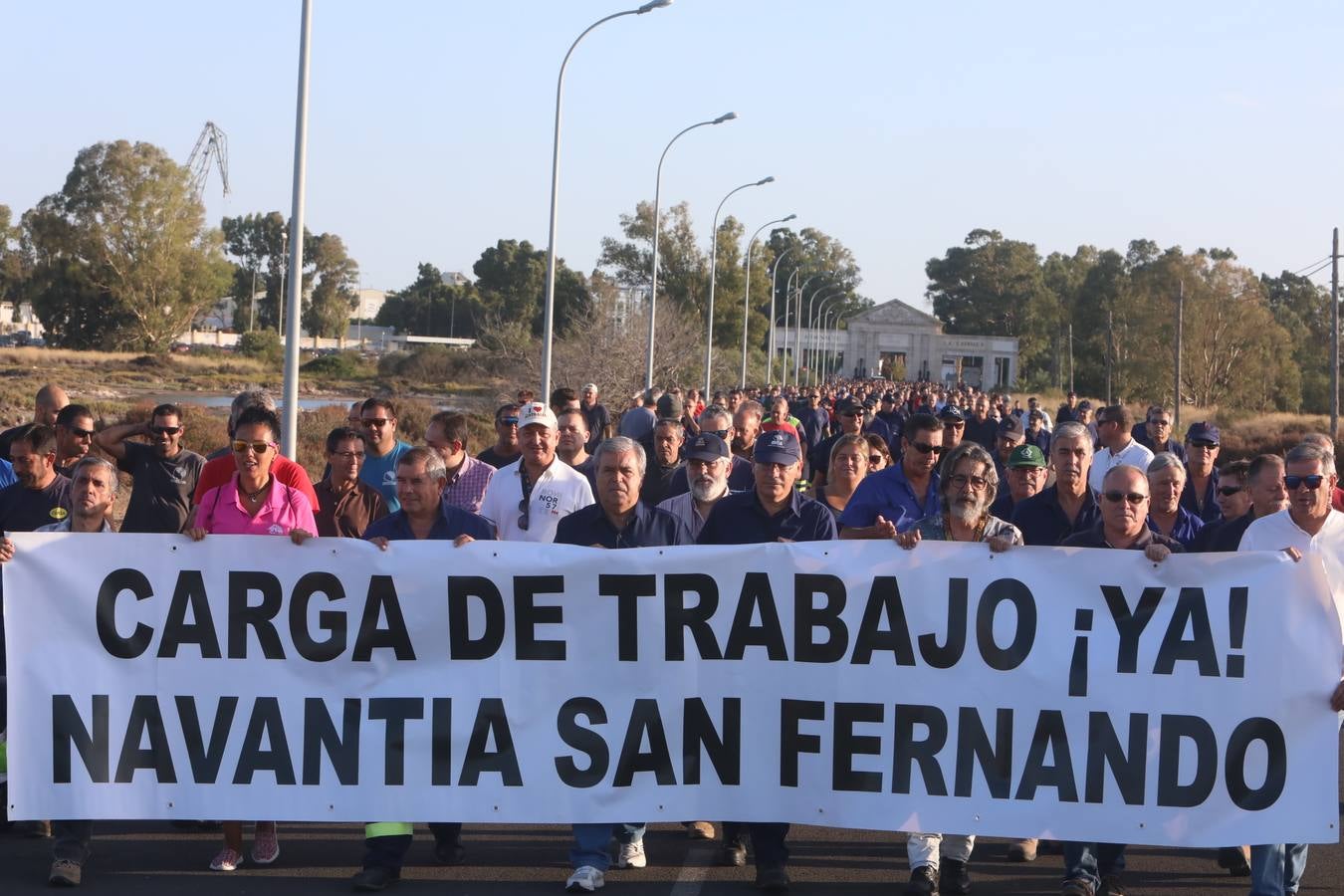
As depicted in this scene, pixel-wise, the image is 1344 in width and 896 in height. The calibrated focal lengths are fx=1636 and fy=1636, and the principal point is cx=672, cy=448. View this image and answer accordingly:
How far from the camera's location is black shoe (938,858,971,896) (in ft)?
21.4

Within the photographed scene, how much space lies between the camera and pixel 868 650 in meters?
6.62

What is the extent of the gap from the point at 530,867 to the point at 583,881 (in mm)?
532

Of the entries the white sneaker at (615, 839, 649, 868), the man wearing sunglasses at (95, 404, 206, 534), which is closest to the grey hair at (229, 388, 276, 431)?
the man wearing sunglasses at (95, 404, 206, 534)

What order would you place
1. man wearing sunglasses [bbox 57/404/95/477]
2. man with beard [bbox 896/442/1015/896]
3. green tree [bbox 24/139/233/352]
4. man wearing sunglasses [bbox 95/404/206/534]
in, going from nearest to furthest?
man with beard [bbox 896/442/1015/896] < man wearing sunglasses [bbox 95/404/206/534] < man wearing sunglasses [bbox 57/404/95/477] < green tree [bbox 24/139/233/352]

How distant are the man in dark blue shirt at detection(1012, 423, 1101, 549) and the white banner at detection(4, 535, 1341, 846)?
104 cm

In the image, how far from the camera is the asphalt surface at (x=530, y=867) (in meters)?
6.50

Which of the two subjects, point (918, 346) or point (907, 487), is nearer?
point (907, 487)

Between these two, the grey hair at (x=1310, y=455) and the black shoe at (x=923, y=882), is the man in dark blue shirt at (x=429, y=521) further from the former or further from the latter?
the grey hair at (x=1310, y=455)

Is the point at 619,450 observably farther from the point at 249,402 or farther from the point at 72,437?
the point at 72,437

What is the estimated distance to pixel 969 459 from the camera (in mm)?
6645

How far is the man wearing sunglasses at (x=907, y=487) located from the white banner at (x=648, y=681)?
1.88 m

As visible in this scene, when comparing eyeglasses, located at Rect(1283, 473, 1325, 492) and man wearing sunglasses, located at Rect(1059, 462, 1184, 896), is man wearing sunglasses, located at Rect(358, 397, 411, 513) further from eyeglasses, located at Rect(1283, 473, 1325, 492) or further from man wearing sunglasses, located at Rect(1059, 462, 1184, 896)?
eyeglasses, located at Rect(1283, 473, 1325, 492)

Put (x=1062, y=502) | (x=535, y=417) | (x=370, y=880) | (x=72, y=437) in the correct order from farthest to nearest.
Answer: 1. (x=72, y=437)
2. (x=535, y=417)
3. (x=1062, y=502)
4. (x=370, y=880)

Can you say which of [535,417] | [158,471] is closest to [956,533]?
[535,417]
